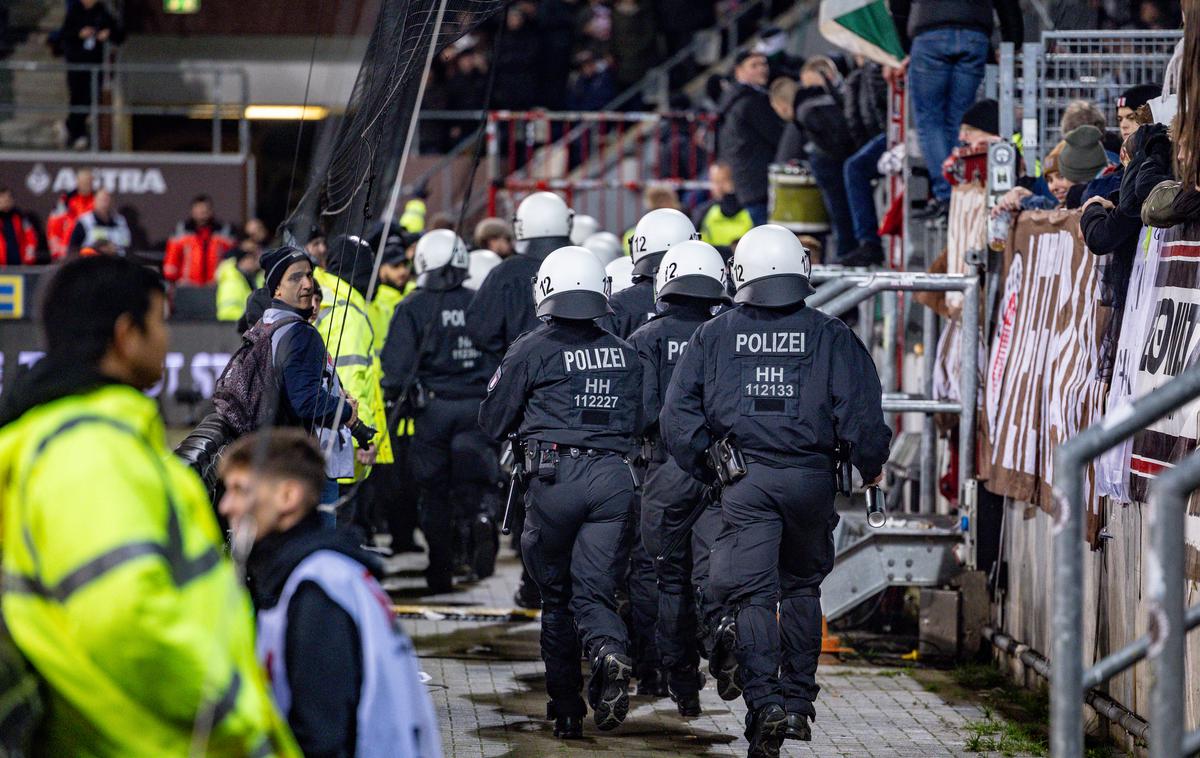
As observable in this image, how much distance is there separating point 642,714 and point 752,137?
314 inches

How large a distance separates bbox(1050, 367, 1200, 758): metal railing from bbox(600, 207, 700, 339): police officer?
5537 millimetres

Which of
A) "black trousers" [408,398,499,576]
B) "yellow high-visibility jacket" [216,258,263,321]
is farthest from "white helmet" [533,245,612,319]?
"yellow high-visibility jacket" [216,258,263,321]

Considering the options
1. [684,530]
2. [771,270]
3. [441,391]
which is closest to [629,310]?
[684,530]

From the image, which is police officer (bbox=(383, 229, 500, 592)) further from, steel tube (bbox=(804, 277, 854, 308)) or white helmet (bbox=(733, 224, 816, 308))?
white helmet (bbox=(733, 224, 816, 308))

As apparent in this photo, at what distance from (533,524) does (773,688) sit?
1.44 metres

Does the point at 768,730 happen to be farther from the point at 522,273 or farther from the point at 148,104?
the point at 148,104

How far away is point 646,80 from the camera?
22719mm

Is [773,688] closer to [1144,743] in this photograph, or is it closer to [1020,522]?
[1144,743]

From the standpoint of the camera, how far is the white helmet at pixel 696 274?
8.98 metres

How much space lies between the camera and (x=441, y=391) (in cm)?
1227

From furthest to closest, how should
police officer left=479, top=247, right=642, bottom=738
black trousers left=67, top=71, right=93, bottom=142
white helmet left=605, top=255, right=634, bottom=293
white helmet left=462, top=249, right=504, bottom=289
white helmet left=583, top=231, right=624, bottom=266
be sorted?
black trousers left=67, top=71, right=93, bottom=142 → white helmet left=462, top=249, right=504, bottom=289 → white helmet left=583, top=231, right=624, bottom=266 → white helmet left=605, top=255, right=634, bottom=293 → police officer left=479, top=247, right=642, bottom=738

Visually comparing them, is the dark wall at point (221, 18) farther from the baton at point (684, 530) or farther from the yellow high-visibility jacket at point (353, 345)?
the baton at point (684, 530)

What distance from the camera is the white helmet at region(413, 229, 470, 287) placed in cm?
1216

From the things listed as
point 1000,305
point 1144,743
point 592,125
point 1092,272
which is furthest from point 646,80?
point 1144,743
